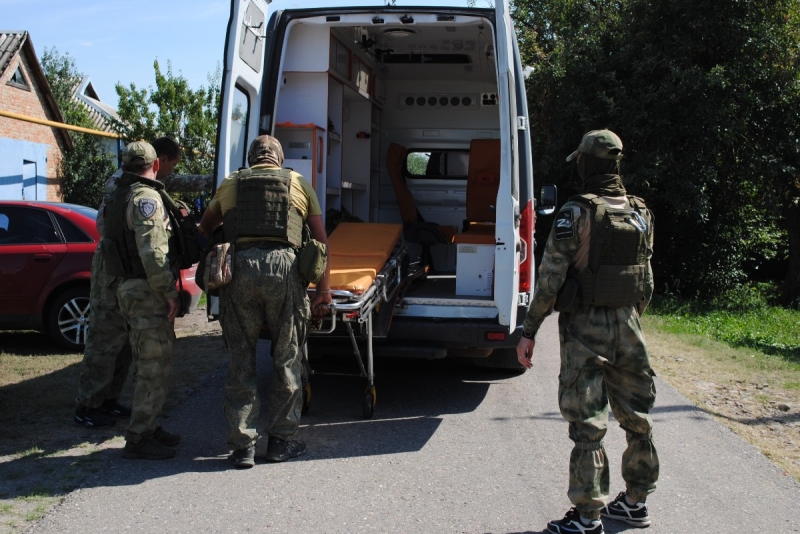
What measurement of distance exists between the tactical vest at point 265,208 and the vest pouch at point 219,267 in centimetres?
15

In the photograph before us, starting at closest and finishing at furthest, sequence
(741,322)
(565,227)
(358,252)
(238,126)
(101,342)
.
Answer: (565,227)
(101,342)
(238,126)
(358,252)
(741,322)

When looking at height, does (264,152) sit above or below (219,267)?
above

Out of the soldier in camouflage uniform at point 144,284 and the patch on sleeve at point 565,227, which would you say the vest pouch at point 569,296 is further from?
the soldier in camouflage uniform at point 144,284

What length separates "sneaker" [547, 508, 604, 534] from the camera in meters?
3.70

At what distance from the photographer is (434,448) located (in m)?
5.05

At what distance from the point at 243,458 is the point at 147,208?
158 cm

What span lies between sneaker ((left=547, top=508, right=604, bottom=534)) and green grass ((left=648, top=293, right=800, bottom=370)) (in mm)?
5074

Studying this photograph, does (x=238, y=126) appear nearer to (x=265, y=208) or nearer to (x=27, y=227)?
(x=265, y=208)

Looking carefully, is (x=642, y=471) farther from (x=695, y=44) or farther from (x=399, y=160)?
(x=695, y=44)

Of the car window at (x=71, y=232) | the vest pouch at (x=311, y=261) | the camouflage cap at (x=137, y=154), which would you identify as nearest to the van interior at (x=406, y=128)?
the camouflage cap at (x=137, y=154)

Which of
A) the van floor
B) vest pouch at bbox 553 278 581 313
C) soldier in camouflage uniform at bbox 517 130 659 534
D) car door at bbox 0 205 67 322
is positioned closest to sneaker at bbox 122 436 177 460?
the van floor

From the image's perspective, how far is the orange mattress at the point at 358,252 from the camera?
5.21m

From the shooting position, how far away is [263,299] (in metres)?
4.56

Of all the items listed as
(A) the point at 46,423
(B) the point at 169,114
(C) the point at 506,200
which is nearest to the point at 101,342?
(A) the point at 46,423
